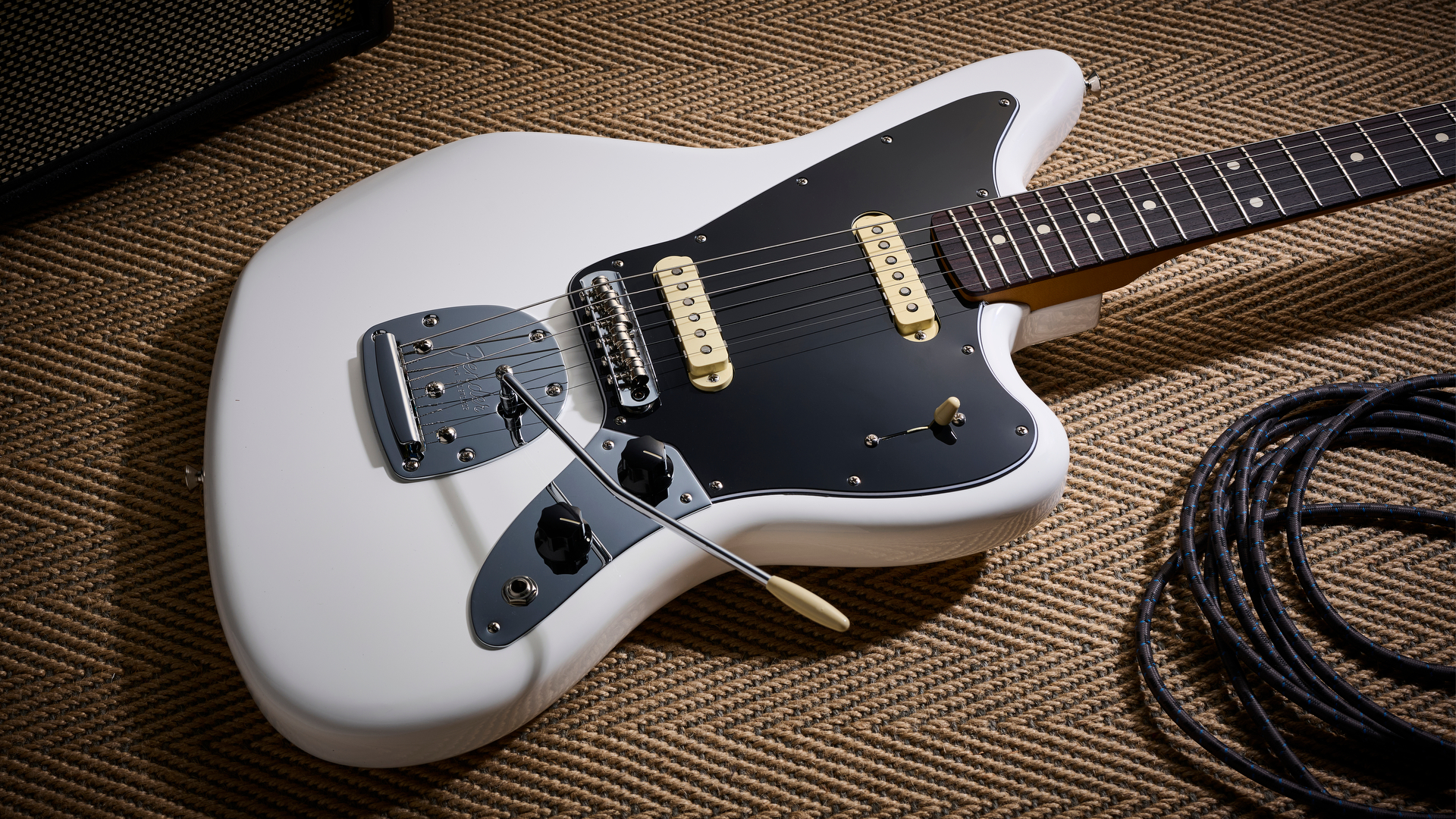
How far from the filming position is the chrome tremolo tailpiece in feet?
2.58

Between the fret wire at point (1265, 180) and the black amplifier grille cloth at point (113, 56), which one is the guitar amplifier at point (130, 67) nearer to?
the black amplifier grille cloth at point (113, 56)

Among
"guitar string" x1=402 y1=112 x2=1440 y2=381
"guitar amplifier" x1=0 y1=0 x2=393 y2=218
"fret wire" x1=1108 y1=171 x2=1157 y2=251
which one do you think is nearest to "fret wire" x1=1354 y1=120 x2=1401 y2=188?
"guitar string" x1=402 y1=112 x2=1440 y2=381

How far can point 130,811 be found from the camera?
2.68 ft

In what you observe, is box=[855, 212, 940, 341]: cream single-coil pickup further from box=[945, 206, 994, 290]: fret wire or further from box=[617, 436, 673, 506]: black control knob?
box=[617, 436, 673, 506]: black control knob

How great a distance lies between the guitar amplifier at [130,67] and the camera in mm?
883

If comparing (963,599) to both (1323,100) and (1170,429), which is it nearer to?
(1170,429)

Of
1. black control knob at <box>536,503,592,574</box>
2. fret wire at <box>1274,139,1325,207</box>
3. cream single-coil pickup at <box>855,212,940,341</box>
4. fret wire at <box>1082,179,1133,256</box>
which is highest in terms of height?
fret wire at <box>1274,139,1325,207</box>

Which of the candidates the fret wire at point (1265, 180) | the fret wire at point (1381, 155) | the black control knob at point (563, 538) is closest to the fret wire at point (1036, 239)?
the fret wire at point (1265, 180)

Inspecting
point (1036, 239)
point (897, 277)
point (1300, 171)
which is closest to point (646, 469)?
point (897, 277)

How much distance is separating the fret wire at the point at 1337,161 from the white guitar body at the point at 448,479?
235 mm

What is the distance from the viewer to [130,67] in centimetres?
93

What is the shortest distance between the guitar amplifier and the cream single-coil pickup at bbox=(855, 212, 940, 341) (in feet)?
1.94

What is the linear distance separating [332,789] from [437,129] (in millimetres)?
703

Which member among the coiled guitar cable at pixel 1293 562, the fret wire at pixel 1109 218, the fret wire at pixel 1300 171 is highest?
the fret wire at pixel 1300 171
